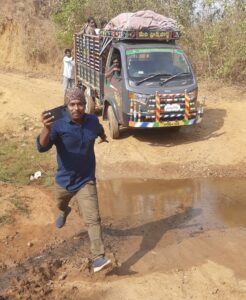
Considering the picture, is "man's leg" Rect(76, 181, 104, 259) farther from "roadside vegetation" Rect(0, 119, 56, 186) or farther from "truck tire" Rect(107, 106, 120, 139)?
"truck tire" Rect(107, 106, 120, 139)

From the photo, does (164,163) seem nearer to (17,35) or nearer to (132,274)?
(132,274)

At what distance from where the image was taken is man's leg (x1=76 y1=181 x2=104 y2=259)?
4.39 m

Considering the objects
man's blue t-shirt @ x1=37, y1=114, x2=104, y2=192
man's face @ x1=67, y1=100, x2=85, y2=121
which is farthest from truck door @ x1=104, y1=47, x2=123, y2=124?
man's face @ x1=67, y1=100, x2=85, y2=121

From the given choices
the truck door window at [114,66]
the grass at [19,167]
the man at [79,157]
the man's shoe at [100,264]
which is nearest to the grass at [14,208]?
the grass at [19,167]

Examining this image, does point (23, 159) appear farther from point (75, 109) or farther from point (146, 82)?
point (75, 109)

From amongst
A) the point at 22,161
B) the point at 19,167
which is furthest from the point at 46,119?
the point at 22,161

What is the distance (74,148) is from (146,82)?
16.0ft

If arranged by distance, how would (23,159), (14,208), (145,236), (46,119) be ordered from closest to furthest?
(46,119), (145,236), (14,208), (23,159)

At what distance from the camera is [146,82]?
29.5ft

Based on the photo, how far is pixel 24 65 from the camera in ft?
66.8

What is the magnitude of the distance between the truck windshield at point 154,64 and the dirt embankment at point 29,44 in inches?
401

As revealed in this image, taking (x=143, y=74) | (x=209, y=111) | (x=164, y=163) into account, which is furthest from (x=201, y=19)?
(x=164, y=163)

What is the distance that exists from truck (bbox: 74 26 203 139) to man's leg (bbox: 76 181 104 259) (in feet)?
14.5

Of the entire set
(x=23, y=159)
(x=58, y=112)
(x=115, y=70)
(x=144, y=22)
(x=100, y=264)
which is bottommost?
(x=23, y=159)
